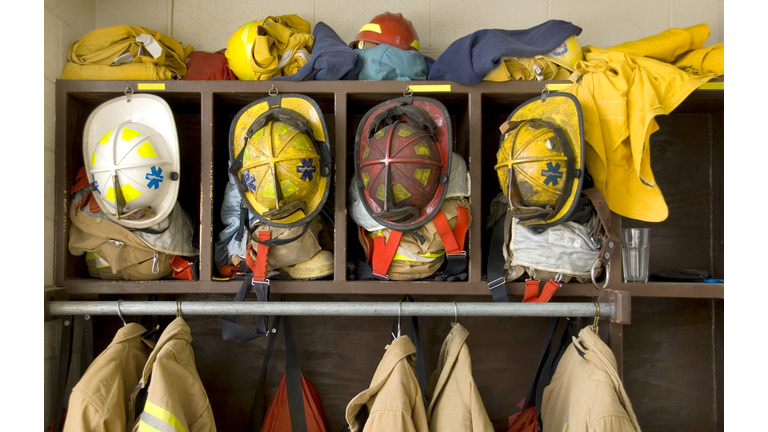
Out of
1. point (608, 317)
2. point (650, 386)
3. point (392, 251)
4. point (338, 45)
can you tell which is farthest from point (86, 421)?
point (650, 386)

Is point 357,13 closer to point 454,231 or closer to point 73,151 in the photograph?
point 454,231

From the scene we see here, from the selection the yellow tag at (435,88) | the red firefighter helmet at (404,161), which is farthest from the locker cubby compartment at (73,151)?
the yellow tag at (435,88)

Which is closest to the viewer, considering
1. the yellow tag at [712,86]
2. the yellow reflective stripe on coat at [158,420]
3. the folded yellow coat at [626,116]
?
the yellow reflective stripe on coat at [158,420]

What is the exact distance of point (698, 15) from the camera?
2105 mm

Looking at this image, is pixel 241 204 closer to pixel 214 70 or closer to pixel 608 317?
pixel 214 70

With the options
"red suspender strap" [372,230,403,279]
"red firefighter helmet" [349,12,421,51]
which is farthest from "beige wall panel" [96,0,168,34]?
"red suspender strap" [372,230,403,279]

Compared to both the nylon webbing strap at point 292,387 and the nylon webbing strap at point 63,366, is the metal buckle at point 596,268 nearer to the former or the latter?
the nylon webbing strap at point 292,387

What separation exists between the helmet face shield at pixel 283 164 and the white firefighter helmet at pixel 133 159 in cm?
29

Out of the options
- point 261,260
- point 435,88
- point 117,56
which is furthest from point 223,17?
point 261,260

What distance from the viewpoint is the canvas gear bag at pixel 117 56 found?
1771mm

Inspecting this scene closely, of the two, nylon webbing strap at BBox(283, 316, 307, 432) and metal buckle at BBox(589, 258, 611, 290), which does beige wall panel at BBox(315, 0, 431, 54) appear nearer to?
metal buckle at BBox(589, 258, 611, 290)

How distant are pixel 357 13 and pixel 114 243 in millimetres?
1533

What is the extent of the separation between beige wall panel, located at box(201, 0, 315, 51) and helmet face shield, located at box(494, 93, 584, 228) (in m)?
1.25

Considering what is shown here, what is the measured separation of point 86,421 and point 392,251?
1.15m
